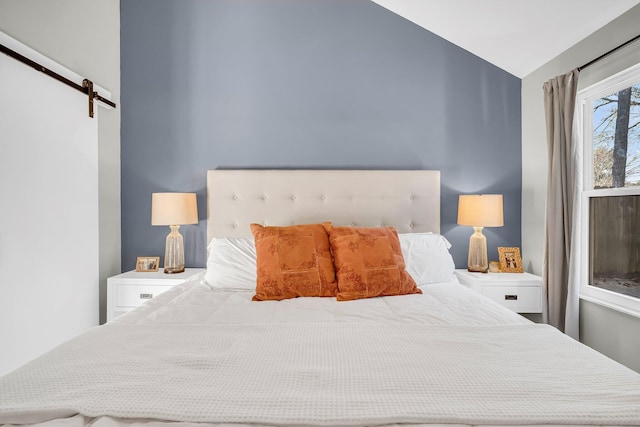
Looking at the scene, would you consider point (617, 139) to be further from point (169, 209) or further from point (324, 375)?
point (169, 209)

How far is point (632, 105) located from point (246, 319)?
7.68 ft

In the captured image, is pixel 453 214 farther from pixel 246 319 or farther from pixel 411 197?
pixel 246 319

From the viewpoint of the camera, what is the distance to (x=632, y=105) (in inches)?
76.2

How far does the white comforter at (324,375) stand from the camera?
78 centimetres

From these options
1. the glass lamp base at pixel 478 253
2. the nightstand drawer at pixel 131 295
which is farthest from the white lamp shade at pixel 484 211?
the nightstand drawer at pixel 131 295

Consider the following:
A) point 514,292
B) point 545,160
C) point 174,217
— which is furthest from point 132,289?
point 545,160

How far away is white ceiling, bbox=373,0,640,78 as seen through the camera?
201 cm

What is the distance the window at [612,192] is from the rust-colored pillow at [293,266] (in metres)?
1.63

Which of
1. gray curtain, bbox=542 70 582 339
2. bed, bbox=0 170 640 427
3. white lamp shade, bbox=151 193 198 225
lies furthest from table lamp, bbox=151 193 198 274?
gray curtain, bbox=542 70 582 339

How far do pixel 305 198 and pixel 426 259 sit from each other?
0.97 m

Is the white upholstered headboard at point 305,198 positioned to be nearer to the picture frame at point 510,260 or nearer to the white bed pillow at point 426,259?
the white bed pillow at point 426,259

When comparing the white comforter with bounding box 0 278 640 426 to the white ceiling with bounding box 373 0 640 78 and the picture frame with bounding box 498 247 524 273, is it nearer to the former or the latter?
the picture frame with bounding box 498 247 524 273

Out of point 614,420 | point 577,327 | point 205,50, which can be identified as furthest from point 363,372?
point 205,50

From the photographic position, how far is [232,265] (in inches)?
86.0
